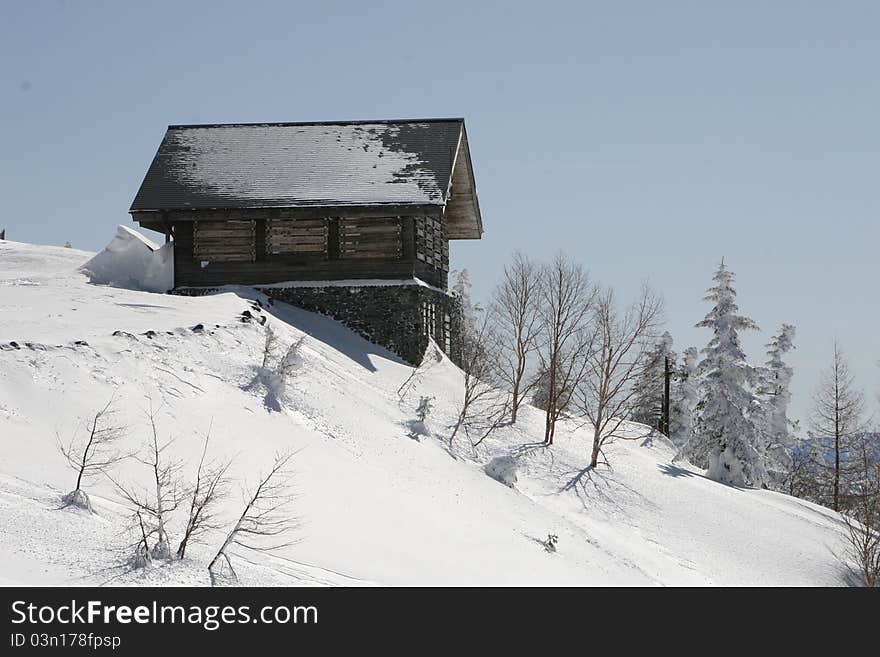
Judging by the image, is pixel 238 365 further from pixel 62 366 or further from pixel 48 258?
pixel 48 258

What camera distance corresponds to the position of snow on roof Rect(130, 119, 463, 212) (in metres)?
29.5

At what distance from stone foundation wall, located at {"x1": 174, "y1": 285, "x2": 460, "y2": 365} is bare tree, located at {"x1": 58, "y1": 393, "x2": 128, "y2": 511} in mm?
14464

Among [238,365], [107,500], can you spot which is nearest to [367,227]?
[238,365]

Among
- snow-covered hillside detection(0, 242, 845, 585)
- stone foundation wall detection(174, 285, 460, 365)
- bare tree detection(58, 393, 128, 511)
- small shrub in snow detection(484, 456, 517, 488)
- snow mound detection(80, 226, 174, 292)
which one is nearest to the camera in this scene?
snow-covered hillside detection(0, 242, 845, 585)

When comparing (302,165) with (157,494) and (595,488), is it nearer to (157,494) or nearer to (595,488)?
(595,488)

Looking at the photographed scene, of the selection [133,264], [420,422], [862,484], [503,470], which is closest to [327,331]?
[420,422]

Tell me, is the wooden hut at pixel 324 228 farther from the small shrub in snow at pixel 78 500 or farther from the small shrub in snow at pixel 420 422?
the small shrub in snow at pixel 78 500

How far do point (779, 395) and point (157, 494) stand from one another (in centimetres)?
4499

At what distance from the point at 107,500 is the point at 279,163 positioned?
21.1m

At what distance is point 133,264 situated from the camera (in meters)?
30.8

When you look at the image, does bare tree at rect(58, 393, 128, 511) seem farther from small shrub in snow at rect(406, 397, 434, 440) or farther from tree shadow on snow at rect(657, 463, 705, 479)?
tree shadow on snow at rect(657, 463, 705, 479)

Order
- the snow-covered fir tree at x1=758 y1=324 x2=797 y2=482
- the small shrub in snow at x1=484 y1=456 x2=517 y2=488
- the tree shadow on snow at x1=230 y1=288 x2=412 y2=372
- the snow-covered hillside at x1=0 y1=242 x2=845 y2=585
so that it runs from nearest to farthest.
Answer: the snow-covered hillside at x1=0 y1=242 x2=845 y2=585 < the small shrub in snow at x1=484 y1=456 x2=517 y2=488 < the tree shadow on snow at x1=230 y1=288 x2=412 y2=372 < the snow-covered fir tree at x1=758 y1=324 x2=797 y2=482

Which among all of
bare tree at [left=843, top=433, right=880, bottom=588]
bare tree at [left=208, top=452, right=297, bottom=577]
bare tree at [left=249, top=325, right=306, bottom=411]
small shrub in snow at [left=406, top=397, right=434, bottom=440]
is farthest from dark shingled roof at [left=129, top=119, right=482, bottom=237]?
bare tree at [left=843, top=433, right=880, bottom=588]

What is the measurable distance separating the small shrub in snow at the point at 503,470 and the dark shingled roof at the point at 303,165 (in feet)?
30.1
